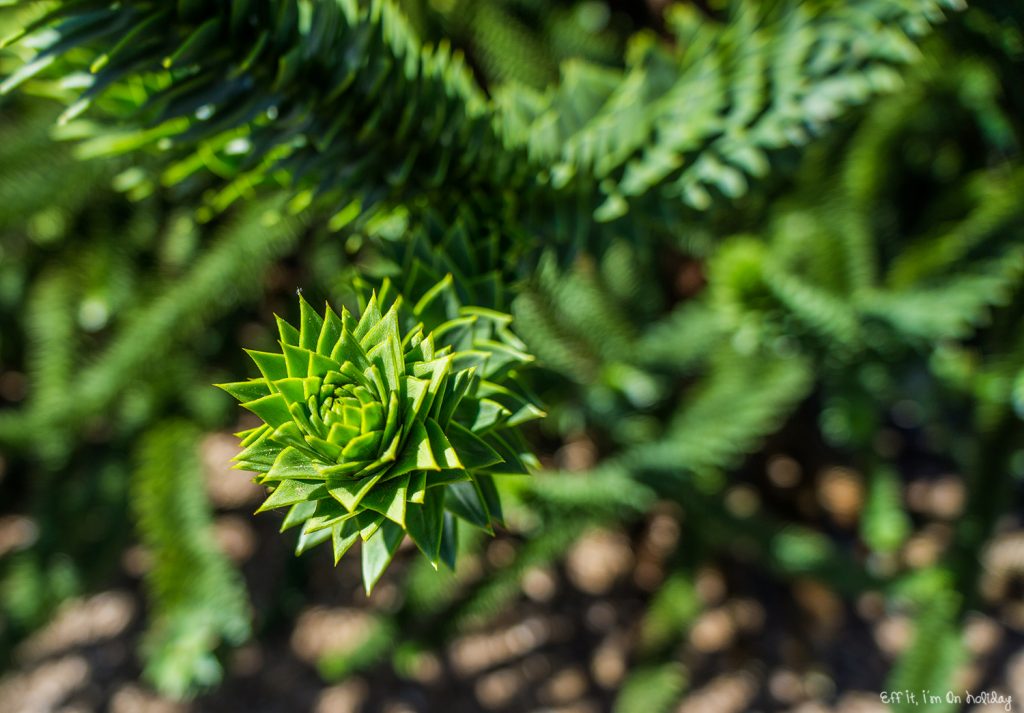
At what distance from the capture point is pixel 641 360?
1.25 meters

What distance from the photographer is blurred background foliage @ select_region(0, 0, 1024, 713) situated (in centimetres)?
113

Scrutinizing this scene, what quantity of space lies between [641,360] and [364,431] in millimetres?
823

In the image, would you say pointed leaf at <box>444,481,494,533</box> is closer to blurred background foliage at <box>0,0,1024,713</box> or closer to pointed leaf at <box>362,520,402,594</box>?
pointed leaf at <box>362,520,402,594</box>

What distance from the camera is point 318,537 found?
52cm

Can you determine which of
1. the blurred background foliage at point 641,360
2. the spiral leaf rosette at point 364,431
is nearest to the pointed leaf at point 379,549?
the spiral leaf rosette at point 364,431

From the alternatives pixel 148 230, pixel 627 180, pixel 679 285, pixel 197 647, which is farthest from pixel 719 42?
pixel 197 647

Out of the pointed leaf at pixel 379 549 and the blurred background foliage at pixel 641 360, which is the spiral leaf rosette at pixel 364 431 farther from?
the blurred background foliage at pixel 641 360

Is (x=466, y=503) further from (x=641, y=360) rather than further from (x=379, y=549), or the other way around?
(x=641, y=360)

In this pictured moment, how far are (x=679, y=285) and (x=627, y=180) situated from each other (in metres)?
0.85

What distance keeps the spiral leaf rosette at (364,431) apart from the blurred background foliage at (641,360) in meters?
0.48

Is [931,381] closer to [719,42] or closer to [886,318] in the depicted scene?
[886,318]

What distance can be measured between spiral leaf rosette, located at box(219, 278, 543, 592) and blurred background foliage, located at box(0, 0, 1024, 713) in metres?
0.48

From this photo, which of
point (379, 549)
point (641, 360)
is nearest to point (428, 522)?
point (379, 549)

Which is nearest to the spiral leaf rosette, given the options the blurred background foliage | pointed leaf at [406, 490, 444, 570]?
pointed leaf at [406, 490, 444, 570]
